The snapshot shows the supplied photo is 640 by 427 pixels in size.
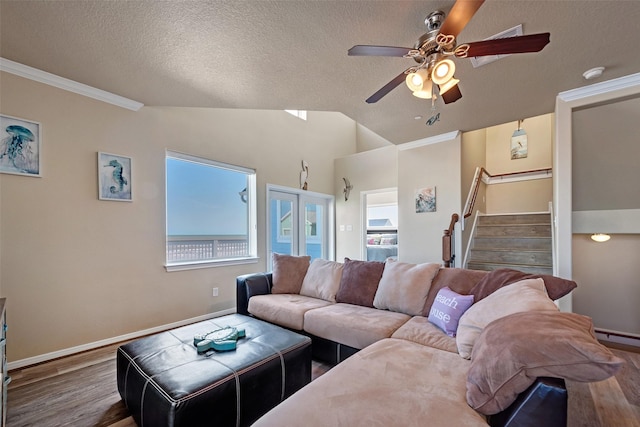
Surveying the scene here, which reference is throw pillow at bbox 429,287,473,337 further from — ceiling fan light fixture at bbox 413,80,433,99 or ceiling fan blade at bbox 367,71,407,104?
ceiling fan blade at bbox 367,71,407,104

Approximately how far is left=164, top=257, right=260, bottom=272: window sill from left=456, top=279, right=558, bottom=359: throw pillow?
3.15 m

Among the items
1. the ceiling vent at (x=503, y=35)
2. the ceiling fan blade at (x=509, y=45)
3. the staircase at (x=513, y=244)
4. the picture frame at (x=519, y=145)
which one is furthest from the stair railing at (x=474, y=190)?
the ceiling fan blade at (x=509, y=45)

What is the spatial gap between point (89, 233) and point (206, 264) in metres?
1.33

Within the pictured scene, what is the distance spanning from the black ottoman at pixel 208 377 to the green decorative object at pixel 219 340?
4 cm

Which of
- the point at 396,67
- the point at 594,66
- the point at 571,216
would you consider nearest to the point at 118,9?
the point at 396,67

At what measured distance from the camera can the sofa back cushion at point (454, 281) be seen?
2.21 metres

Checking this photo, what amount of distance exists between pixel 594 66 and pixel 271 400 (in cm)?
364

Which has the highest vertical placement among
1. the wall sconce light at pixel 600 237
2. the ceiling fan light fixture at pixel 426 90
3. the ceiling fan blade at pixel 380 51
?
the ceiling fan blade at pixel 380 51

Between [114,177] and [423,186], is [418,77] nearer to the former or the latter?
[423,186]

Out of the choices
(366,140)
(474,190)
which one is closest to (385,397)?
(474,190)

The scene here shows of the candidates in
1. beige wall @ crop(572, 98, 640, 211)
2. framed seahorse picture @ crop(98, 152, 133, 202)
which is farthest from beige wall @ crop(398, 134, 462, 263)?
framed seahorse picture @ crop(98, 152, 133, 202)

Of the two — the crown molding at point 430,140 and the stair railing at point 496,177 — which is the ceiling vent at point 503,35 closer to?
the crown molding at point 430,140

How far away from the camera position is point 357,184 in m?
5.86

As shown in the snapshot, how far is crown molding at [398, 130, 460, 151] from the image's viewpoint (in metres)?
4.07
